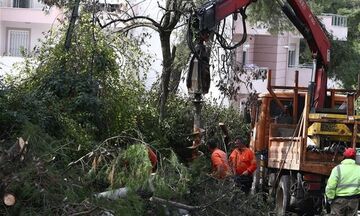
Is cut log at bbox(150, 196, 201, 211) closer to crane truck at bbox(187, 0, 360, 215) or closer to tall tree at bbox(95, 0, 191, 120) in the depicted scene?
crane truck at bbox(187, 0, 360, 215)

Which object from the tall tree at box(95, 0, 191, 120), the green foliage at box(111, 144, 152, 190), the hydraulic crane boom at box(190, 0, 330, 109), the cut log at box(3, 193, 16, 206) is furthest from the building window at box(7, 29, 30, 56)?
the cut log at box(3, 193, 16, 206)

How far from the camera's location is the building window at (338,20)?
3450cm

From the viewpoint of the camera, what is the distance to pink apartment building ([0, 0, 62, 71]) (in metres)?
31.7

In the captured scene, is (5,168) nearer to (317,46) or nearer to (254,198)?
(254,198)

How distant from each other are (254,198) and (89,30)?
6452 millimetres

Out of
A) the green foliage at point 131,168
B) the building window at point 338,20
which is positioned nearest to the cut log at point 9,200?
the green foliage at point 131,168

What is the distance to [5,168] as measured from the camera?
6625mm

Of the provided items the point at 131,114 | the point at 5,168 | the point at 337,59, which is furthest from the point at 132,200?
the point at 337,59

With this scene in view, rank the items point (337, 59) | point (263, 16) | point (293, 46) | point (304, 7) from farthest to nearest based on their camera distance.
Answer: point (293, 46) → point (337, 59) → point (263, 16) → point (304, 7)

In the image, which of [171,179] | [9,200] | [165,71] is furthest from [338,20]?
[9,200]

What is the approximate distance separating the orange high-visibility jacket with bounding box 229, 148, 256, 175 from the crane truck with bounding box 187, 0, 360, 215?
562 millimetres

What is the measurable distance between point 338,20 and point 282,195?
2281cm

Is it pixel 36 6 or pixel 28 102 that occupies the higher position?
pixel 36 6

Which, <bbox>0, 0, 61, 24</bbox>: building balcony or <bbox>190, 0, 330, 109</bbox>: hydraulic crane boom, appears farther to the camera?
<bbox>0, 0, 61, 24</bbox>: building balcony
